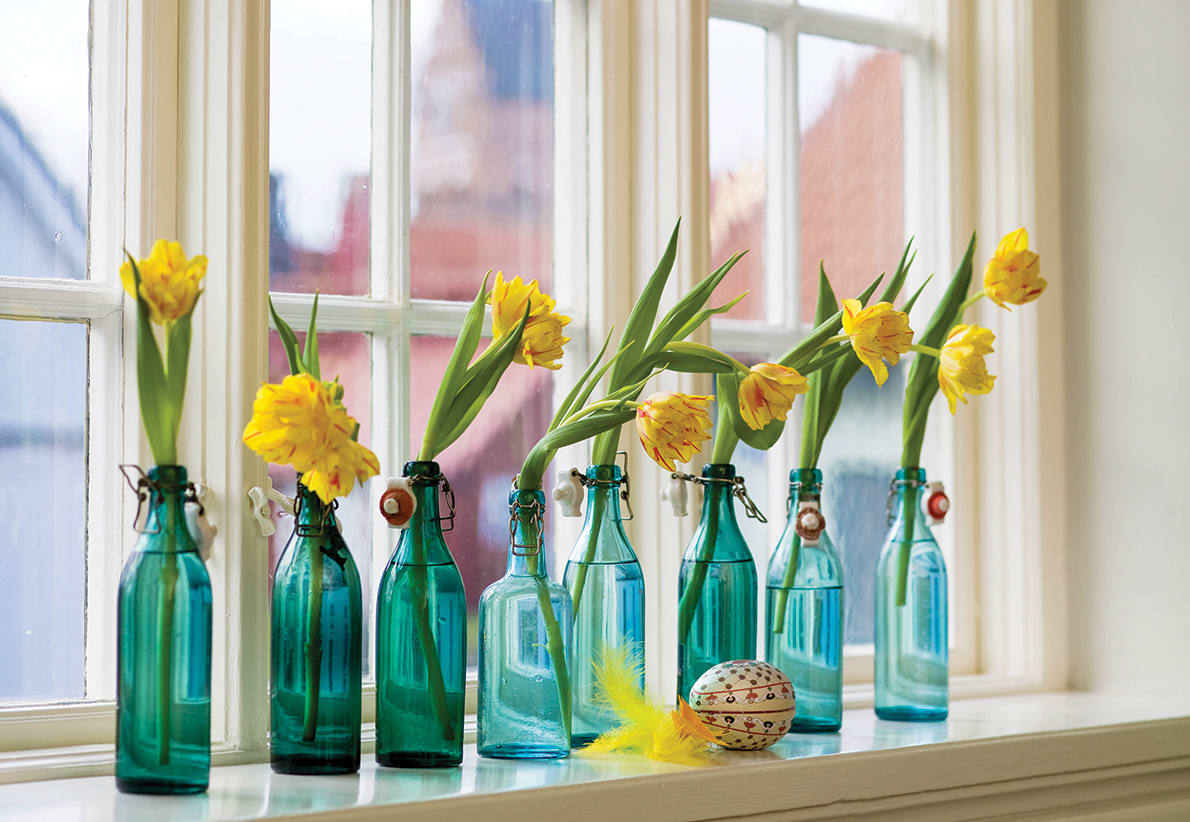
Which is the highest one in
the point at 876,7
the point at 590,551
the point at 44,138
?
the point at 876,7

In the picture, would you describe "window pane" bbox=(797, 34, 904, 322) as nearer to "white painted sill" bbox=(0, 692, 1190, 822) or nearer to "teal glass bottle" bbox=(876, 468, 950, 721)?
"teal glass bottle" bbox=(876, 468, 950, 721)

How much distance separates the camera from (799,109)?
71.2 inches

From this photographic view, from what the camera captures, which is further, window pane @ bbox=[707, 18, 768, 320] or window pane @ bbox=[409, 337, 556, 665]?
window pane @ bbox=[707, 18, 768, 320]

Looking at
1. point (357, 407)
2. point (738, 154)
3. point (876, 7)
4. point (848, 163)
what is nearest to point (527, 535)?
point (357, 407)

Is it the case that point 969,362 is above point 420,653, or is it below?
above

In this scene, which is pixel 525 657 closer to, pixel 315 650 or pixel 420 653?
pixel 420 653

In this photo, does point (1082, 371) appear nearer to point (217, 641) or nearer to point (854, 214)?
point (854, 214)

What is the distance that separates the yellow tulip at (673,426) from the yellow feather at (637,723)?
0.78 feet

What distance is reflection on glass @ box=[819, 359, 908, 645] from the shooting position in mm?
1821

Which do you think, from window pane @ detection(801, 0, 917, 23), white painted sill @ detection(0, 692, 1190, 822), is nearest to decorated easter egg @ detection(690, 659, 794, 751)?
white painted sill @ detection(0, 692, 1190, 822)

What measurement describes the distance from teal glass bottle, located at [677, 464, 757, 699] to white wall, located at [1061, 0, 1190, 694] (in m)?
0.69

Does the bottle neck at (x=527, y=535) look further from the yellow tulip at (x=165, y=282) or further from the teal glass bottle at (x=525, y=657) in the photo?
the yellow tulip at (x=165, y=282)

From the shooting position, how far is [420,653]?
1.21 m

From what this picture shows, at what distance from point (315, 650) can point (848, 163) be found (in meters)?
1.12
